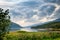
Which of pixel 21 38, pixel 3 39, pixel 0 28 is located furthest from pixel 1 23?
pixel 21 38

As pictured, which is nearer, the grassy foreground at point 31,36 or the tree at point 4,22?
the tree at point 4,22

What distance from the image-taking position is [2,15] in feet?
167

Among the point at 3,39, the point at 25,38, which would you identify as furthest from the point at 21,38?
the point at 3,39

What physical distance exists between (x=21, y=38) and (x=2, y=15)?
17534 millimetres

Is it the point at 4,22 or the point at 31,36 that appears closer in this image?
the point at 4,22

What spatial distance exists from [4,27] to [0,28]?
1282 mm

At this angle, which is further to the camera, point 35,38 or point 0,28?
point 35,38

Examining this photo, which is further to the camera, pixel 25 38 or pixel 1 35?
pixel 25 38

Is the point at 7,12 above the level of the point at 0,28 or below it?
above

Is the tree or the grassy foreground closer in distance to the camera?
the tree

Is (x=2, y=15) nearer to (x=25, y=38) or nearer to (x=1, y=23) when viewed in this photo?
(x=1, y=23)

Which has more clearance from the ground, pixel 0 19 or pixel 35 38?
pixel 0 19

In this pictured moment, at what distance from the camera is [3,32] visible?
5019 centimetres

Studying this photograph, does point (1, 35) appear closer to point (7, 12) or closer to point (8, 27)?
point (8, 27)
